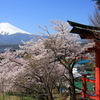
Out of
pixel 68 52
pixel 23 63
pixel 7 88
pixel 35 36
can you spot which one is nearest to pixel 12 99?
pixel 7 88

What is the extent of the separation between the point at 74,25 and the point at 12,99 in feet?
25.3

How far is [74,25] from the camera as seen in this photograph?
4.19 meters

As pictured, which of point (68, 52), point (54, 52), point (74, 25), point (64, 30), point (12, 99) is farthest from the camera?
point (12, 99)

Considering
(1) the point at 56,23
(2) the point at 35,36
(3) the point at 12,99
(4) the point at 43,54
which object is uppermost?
(1) the point at 56,23

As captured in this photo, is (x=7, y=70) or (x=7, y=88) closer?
(x=7, y=88)

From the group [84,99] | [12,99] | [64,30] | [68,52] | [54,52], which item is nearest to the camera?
[84,99]

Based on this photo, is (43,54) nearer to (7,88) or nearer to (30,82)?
(30,82)

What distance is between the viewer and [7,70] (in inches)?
285

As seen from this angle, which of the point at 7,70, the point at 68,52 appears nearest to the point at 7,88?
the point at 7,70

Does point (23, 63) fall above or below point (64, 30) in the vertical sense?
below

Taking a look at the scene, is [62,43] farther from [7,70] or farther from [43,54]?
[7,70]

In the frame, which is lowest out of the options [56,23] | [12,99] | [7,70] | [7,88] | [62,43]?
[12,99]

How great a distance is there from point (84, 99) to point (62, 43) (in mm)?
2573

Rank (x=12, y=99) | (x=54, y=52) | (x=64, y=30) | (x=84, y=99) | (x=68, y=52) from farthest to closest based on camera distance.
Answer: (x=12, y=99), (x=64, y=30), (x=68, y=52), (x=54, y=52), (x=84, y=99)
